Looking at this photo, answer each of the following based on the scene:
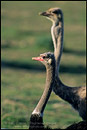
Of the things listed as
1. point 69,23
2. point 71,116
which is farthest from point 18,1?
point 71,116

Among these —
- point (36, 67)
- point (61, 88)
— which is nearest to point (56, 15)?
point (61, 88)

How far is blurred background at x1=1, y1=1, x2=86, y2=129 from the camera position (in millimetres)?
8633

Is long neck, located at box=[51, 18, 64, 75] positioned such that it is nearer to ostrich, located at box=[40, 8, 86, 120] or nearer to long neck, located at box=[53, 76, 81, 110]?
ostrich, located at box=[40, 8, 86, 120]

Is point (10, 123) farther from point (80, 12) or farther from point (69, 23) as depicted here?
point (80, 12)

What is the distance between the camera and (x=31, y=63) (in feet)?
41.7

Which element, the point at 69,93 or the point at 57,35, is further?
the point at 57,35

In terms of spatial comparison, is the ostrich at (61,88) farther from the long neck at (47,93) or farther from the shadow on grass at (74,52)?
the shadow on grass at (74,52)

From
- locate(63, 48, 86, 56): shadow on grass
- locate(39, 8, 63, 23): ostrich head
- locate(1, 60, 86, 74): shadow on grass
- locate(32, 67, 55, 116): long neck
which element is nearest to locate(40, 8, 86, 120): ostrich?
locate(39, 8, 63, 23): ostrich head

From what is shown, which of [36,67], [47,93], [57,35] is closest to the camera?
[47,93]

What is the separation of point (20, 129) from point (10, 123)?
643 millimetres

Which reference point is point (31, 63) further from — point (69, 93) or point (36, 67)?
point (69, 93)

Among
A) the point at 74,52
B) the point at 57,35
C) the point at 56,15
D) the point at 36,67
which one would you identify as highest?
the point at 56,15

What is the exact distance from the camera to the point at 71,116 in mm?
8570

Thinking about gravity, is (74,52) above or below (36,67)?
above
